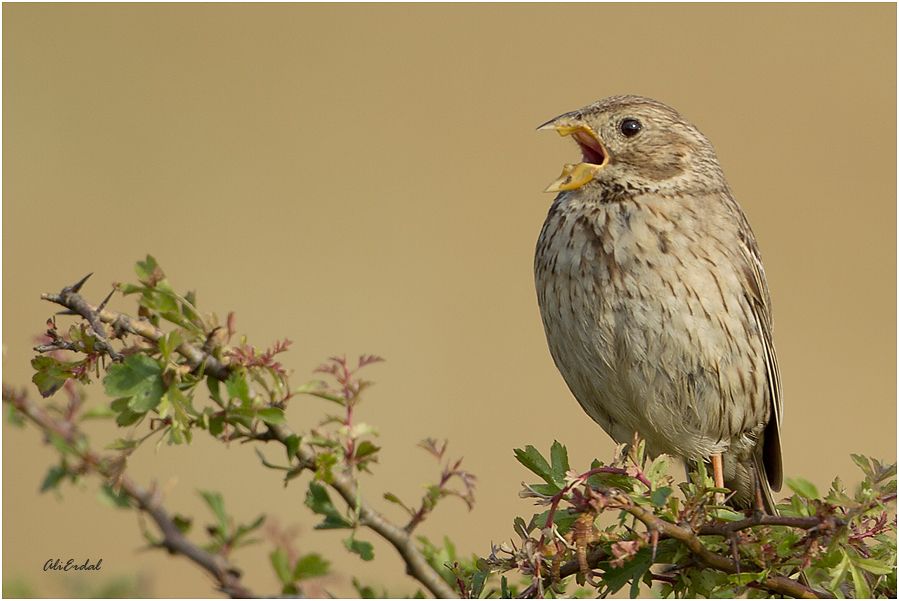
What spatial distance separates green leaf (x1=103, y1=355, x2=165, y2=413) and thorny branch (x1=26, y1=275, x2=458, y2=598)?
0.03 meters

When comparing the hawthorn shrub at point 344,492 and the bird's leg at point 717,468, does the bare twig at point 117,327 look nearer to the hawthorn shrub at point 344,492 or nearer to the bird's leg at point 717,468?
the hawthorn shrub at point 344,492

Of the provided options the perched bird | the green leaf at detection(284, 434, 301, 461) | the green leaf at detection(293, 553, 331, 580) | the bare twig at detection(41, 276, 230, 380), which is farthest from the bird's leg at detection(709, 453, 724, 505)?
the bare twig at detection(41, 276, 230, 380)

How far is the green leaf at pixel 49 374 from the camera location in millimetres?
1886

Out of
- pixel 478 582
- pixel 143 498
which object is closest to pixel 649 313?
pixel 478 582

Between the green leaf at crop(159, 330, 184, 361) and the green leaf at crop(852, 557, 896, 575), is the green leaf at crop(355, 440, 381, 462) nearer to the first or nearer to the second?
the green leaf at crop(159, 330, 184, 361)

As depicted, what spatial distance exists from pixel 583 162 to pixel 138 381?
2.42m

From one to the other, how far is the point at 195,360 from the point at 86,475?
0.26 metres

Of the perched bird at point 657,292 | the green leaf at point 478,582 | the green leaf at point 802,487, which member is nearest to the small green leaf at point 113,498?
the green leaf at point 478,582

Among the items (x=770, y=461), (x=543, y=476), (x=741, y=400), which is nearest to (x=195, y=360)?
(x=543, y=476)

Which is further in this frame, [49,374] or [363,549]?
[363,549]

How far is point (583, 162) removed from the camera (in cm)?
395

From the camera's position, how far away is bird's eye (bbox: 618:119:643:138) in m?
3.88

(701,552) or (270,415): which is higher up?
(270,415)

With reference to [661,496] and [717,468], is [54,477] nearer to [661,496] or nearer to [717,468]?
[661,496]
